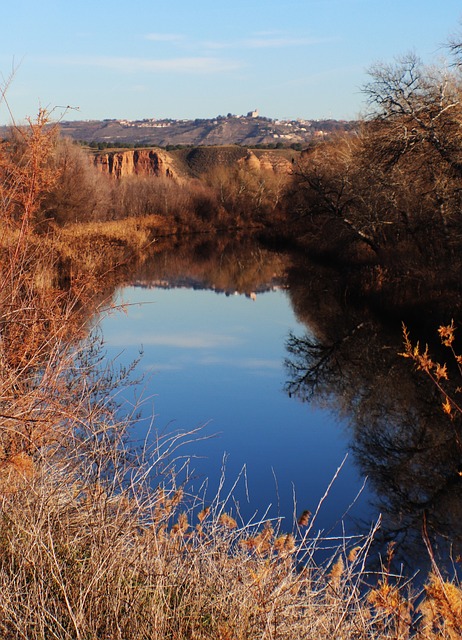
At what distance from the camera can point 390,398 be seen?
1188cm

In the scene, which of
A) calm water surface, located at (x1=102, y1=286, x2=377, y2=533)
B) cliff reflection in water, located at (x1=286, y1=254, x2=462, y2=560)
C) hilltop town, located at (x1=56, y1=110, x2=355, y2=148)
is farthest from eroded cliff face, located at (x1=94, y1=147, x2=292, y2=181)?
calm water surface, located at (x1=102, y1=286, x2=377, y2=533)

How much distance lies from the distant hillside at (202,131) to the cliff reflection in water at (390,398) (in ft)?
400

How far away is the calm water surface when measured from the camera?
28.2 feet

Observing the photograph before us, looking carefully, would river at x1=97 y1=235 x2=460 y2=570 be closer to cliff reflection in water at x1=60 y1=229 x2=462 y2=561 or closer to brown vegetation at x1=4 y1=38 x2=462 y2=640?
cliff reflection in water at x1=60 y1=229 x2=462 y2=561

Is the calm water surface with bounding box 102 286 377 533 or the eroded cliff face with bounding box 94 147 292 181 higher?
the eroded cliff face with bounding box 94 147 292 181

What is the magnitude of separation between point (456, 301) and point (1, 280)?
12827 millimetres

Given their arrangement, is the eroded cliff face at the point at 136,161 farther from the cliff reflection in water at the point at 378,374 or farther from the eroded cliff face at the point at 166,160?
the cliff reflection in water at the point at 378,374

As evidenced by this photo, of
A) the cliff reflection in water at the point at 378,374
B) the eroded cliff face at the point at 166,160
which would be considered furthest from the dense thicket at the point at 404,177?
the eroded cliff face at the point at 166,160

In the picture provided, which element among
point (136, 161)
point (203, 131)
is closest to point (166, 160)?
point (136, 161)

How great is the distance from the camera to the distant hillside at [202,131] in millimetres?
141375

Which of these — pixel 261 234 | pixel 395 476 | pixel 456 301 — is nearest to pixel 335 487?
pixel 395 476

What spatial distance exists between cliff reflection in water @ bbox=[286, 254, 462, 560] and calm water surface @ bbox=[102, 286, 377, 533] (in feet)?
1.00

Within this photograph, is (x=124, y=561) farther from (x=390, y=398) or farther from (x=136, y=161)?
(x=136, y=161)

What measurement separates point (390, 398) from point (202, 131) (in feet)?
470
